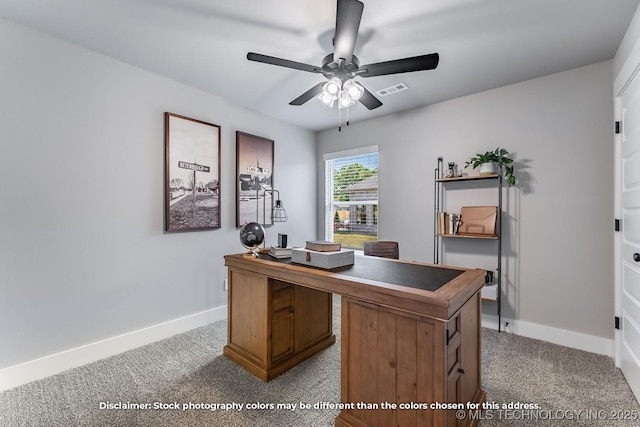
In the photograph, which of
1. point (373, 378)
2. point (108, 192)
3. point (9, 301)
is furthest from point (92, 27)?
point (373, 378)

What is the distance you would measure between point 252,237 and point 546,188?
Answer: 2786 millimetres

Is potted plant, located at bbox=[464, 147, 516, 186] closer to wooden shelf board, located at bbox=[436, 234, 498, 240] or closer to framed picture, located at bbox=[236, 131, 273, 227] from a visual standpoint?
wooden shelf board, located at bbox=[436, 234, 498, 240]

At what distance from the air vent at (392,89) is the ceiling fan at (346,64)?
0.80 m

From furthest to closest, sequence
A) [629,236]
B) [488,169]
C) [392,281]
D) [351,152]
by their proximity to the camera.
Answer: [351,152] < [488,169] < [629,236] < [392,281]

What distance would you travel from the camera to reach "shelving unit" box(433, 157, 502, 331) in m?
2.81

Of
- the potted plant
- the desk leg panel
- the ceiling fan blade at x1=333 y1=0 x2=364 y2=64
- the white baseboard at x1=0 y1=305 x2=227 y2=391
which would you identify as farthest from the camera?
the potted plant

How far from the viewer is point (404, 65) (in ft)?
6.09

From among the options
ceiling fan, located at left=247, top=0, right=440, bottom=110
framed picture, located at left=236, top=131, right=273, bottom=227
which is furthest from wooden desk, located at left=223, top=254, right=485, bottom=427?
framed picture, located at left=236, top=131, right=273, bottom=227

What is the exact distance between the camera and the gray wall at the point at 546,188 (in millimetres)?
2480

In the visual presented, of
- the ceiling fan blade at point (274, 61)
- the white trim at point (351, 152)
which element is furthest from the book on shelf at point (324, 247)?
the white trim at point (351, 152)

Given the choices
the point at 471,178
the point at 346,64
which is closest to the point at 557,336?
the point at 471,178

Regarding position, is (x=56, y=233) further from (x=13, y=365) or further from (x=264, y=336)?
(x=264, y=336)

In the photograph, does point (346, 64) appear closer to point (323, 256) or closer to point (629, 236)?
point (323, 256)

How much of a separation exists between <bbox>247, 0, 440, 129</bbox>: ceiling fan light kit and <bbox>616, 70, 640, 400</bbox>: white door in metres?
1.51
